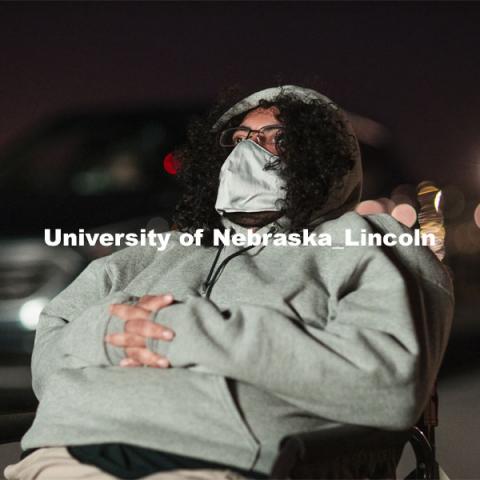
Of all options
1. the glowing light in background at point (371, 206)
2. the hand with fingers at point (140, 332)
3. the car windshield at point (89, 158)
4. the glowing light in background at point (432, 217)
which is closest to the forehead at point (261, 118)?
the glowing light in background at point (432, 217)

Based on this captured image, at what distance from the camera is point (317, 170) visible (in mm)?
3746

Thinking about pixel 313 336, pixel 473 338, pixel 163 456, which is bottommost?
pixel 473 338

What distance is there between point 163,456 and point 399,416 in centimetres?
60

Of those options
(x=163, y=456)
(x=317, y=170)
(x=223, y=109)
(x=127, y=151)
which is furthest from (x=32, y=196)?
(x=163, y=456)

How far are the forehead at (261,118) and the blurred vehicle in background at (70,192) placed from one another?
3.26m

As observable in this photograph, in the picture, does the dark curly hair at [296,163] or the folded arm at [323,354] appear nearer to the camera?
the folded arm at [323,354]

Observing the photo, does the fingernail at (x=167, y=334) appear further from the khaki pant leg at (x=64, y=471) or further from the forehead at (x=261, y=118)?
the forehead at (x=261, y=118)

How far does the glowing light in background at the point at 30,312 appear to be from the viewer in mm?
7000

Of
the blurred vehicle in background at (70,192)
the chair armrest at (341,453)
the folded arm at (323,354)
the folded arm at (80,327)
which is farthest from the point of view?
the blurred vehicle in background at (70,192)

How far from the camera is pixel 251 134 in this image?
394cm

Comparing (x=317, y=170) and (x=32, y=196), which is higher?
(x=317, y=170)

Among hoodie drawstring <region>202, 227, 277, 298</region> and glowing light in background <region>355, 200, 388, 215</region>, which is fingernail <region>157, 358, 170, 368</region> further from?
glowing light in background <region>355, 200, 388, 215</region>

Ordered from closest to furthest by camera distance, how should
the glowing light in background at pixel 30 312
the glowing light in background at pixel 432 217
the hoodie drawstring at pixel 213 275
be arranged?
1. the hoodie drawstring at pixel 213 275
2. the glowing light in background at pixel 432 217
3. the glowing light in background at pixel 30 312

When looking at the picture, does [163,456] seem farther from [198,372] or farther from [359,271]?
[359,271]
